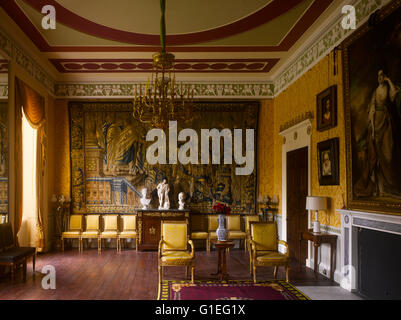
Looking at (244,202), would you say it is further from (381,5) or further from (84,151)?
(381,5)

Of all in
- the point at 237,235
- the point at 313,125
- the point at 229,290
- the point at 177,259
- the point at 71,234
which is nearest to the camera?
the point at 229,290

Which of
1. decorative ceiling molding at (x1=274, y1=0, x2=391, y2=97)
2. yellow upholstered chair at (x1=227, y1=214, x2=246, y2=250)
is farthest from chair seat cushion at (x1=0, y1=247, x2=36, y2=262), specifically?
decorative ceiling molding at (x1=274, y1=0, x2=391, y2=97)

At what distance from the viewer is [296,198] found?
8.55 meters

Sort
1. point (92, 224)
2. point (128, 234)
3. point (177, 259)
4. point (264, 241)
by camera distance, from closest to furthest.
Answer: point (177, 259), point (264, 241), point (128, 234), point (92, 224)

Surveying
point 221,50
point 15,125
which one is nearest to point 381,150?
point 221,50

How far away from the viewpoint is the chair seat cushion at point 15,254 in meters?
6.21

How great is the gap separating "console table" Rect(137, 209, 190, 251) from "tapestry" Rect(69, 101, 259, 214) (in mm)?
724

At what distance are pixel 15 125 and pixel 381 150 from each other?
22.6 feet

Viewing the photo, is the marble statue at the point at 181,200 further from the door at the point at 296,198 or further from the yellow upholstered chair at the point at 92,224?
the door at the point at 296,198

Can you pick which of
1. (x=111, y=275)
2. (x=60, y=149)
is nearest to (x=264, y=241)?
(x=111, y=275)

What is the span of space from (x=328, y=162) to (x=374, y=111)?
1813mm

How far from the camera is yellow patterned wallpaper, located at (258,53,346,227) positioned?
639cm

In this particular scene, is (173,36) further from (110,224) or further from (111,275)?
(110,224)
